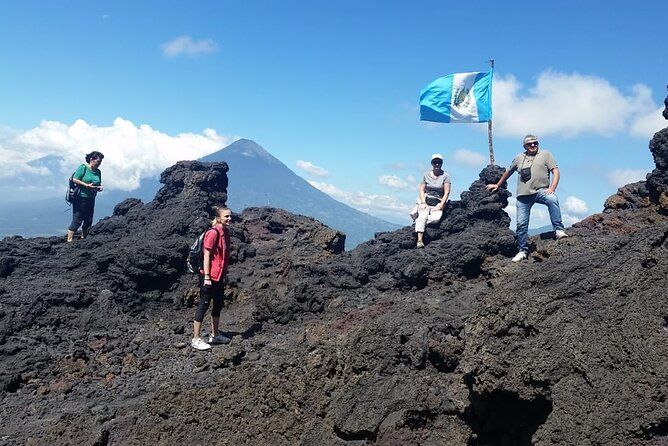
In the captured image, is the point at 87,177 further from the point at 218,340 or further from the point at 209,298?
the point at 218,340

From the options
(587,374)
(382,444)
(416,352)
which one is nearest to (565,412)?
(587,374)

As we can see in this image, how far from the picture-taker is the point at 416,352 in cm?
612

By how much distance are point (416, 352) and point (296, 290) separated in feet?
15.5

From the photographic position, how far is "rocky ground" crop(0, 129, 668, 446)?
4.25 m

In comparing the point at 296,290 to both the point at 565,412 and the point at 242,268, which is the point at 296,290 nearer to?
the point at 242,268

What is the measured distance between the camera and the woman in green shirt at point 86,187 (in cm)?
1369

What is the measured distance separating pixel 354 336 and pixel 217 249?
3.33m

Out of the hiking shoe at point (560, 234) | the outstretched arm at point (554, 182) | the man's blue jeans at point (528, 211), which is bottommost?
the hiking shoe at point (560, 234)

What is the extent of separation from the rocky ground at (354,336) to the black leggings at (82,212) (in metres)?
0.42

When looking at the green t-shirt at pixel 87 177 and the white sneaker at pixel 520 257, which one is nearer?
the white sneaker at pixel 520 257

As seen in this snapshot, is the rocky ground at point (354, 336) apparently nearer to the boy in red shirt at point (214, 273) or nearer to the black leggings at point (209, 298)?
the boy in red shirt at point (214, 273)

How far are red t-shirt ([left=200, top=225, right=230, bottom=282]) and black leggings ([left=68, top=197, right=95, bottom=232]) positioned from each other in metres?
6.91

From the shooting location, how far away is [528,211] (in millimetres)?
10141

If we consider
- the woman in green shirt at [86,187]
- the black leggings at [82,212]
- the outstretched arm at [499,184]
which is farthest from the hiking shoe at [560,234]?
the black leggings at [82,212]
